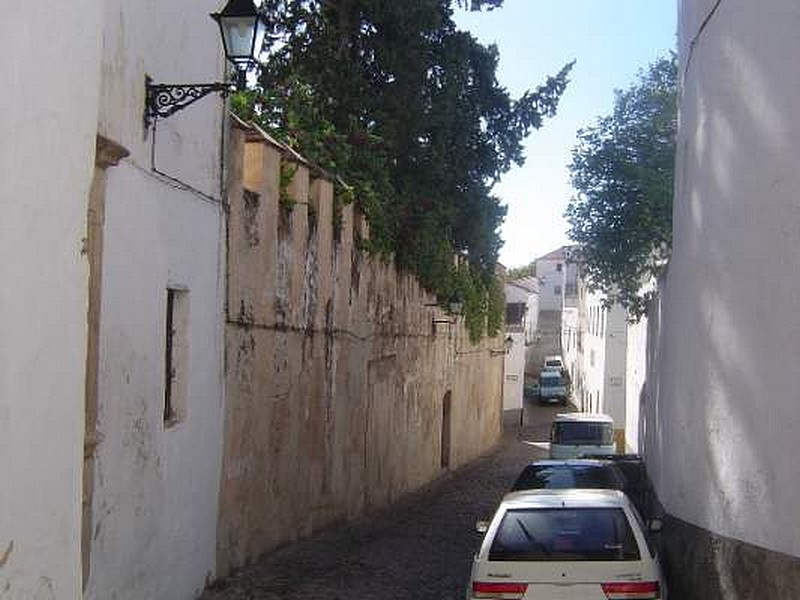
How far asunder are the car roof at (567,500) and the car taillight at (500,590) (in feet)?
3.03

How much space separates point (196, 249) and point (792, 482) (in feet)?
16.9

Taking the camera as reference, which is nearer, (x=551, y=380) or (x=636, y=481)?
(x=636, y=481)

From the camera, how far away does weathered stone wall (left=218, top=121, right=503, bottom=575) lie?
10570 mm

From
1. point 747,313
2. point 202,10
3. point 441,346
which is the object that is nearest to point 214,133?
point 202,10

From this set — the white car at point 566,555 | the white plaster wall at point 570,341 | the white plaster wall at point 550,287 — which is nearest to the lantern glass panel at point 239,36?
the white car at point 566,555

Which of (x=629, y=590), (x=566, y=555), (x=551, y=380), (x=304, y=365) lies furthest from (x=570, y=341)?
(x=629, y=590)

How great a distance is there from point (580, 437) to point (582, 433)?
0.12 m

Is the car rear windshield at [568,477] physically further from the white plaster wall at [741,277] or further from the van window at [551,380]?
the van window at [551,380]

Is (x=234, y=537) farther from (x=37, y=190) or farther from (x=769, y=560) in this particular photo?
(x=37, y=190)

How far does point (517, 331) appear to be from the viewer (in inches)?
2261

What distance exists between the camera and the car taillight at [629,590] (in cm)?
762

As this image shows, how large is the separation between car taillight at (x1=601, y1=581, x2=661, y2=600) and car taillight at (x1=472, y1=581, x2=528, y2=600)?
0.60 metres

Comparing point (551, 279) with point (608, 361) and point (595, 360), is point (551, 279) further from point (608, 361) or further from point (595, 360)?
point (608, 361)

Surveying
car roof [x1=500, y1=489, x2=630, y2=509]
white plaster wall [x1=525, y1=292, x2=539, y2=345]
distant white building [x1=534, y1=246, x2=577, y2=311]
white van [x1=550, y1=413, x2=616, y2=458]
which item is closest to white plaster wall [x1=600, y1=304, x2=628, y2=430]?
white van [x1=550, y1=413, x2=616, y2=458]
